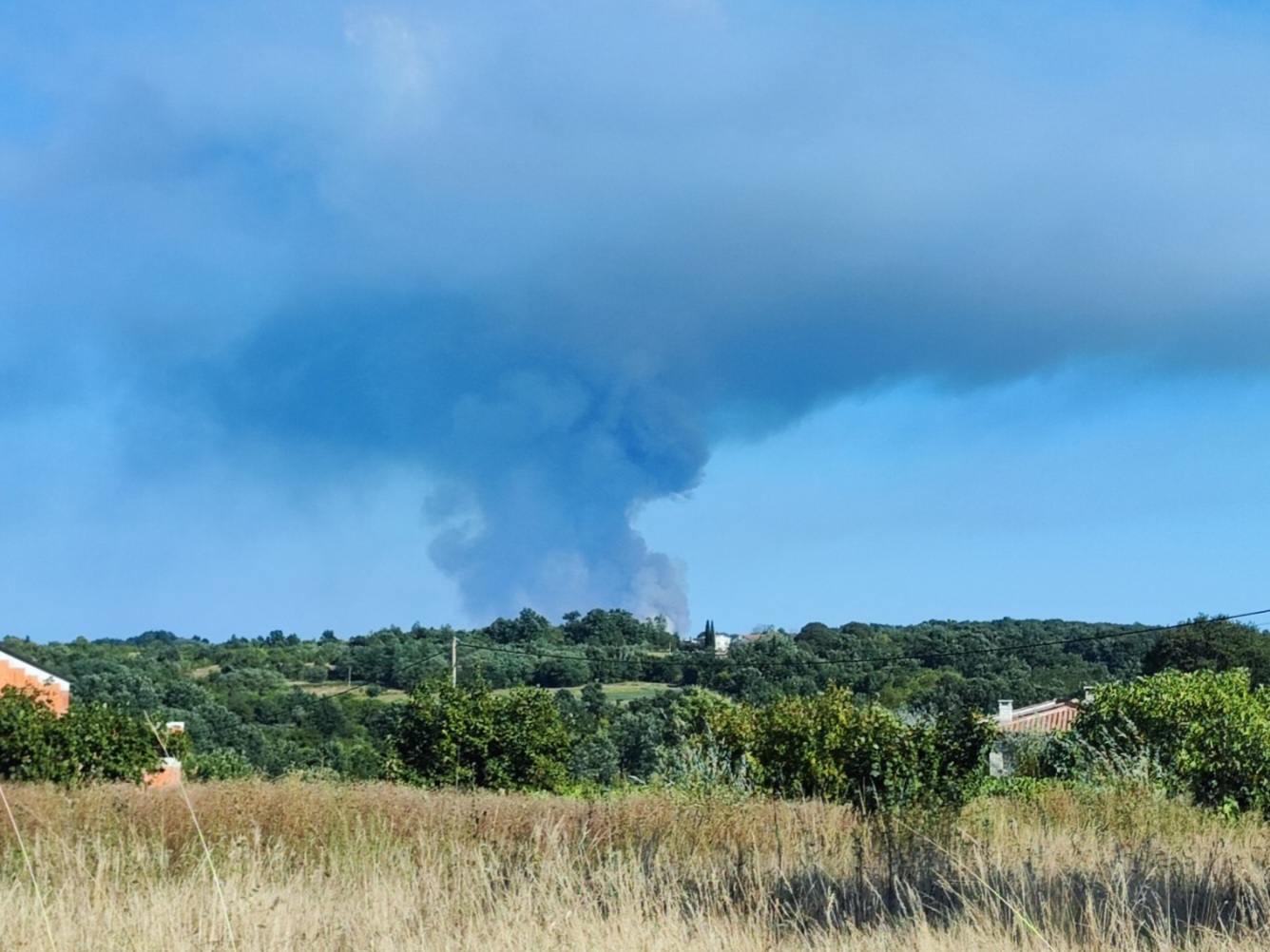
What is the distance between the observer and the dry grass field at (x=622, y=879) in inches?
210

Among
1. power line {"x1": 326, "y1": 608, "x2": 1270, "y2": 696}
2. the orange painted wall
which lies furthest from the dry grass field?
power line {"x1": 326, "y1": 608, "x2": 1270, "y2": 696}

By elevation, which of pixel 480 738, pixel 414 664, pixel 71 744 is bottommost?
pixel 480 738

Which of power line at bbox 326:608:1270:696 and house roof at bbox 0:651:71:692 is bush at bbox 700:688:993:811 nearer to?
house roof at bbox 0:651:71:692

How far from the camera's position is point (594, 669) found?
55812 mm

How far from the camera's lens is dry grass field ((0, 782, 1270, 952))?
17.5 ft

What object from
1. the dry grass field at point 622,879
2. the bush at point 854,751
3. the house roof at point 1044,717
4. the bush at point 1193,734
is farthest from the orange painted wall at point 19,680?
the house roof at point 1044,717

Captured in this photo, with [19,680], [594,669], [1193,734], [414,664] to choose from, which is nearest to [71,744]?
[19,680]

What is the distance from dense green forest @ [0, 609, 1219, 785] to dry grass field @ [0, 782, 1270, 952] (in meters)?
25.2

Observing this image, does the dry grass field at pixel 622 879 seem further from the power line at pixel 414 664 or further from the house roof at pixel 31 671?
the power line at pixel 414 664

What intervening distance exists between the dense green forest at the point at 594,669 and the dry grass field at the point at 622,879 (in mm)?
25166

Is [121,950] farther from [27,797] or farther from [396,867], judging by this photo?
[27,797]

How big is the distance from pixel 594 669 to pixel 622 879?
50.0 metres

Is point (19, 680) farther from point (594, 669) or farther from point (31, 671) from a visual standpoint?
point (594, 669)

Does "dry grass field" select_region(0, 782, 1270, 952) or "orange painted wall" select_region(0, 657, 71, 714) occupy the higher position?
"orange painted wall" select_region(0, 657, 71, 714)
